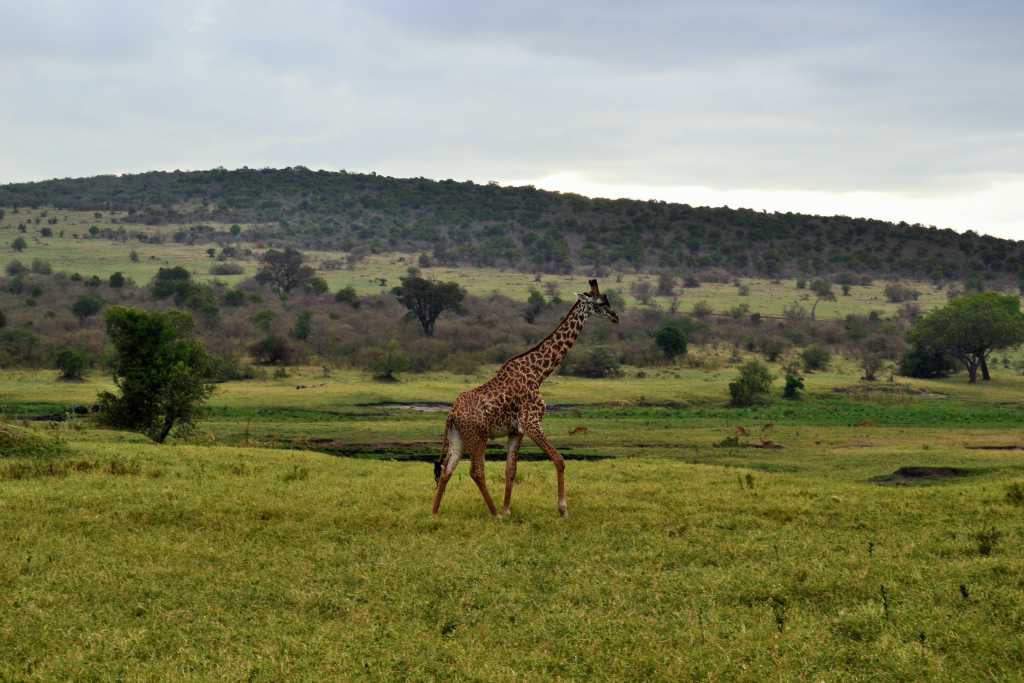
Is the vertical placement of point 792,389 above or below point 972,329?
below

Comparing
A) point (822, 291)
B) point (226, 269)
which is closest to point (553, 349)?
point (226, 269)

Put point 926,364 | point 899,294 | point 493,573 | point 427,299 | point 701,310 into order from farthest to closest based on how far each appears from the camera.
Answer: point 899,294, point 701,310, point 427,299, point 926,364, point 493,573

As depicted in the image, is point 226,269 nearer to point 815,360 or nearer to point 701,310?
point 701,310

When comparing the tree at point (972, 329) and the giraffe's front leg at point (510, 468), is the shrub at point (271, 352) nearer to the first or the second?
the tree at point (972, 329)

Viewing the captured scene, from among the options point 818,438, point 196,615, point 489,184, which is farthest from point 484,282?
point 196,615

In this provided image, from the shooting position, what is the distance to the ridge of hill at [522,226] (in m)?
128

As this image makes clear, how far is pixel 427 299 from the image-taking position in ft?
255

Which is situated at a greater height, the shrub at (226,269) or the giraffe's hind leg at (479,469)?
the shrub at (226,269)

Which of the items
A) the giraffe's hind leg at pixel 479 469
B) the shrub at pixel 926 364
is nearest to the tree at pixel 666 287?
the shrub at pixel 926 364

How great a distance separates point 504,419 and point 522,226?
421ft

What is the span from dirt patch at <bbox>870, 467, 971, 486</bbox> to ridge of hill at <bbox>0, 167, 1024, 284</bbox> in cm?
9946

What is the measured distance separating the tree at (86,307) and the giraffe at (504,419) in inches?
2566

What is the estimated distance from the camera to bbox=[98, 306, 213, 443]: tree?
31734 mm

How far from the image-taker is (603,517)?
16.7 meters
